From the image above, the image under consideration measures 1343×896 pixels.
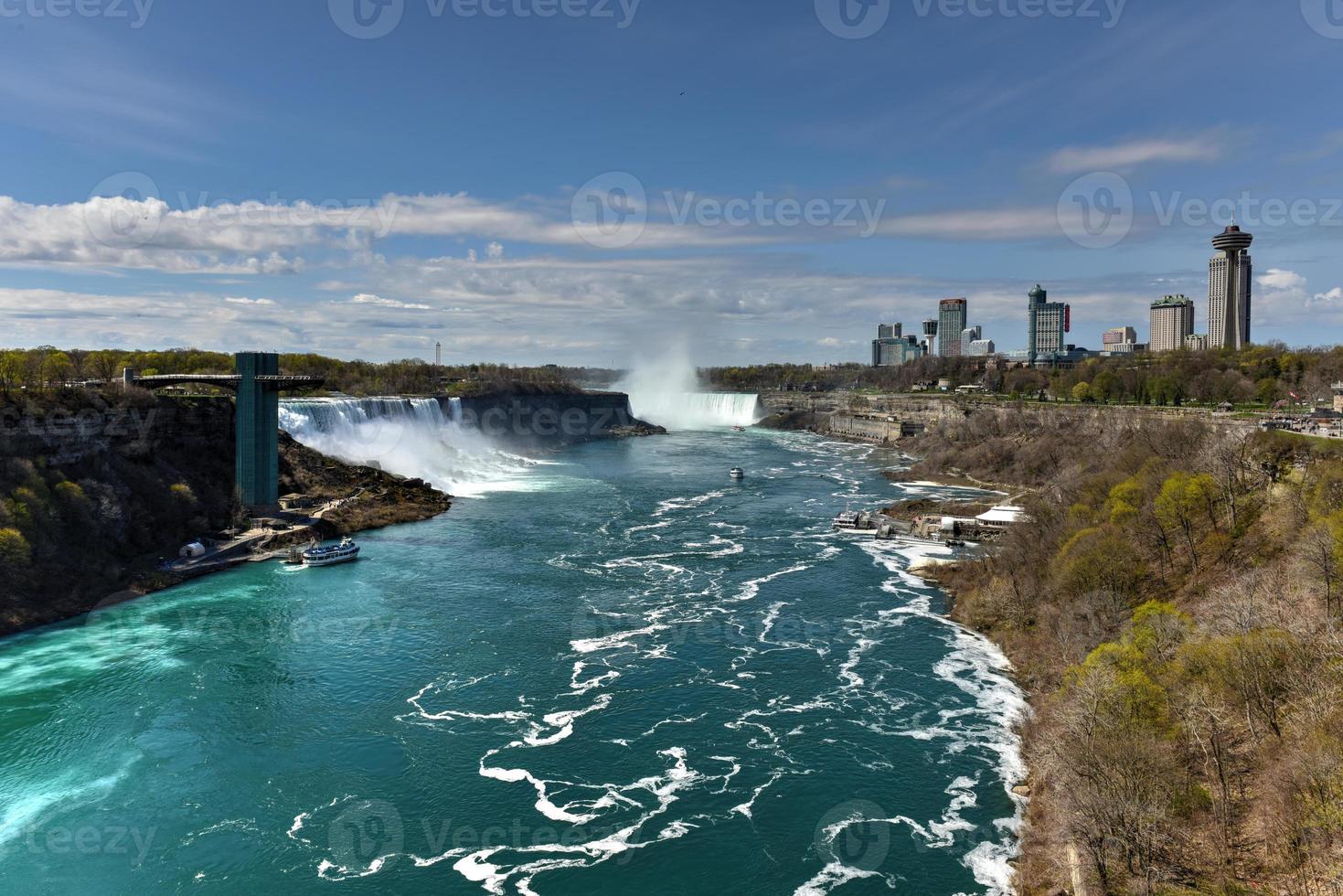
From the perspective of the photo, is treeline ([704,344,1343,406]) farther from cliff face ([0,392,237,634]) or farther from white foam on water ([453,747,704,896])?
cliff face ([0,392,237,634])

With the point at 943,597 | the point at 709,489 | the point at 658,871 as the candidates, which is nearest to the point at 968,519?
the point at 943,597

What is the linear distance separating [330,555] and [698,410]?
129 m

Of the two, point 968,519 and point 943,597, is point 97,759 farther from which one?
point 968,519

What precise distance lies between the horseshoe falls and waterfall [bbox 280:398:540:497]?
27.5 m

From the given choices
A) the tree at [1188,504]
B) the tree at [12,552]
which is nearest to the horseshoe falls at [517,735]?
the tree at [12,552]

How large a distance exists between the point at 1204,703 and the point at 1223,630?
3.46 meters

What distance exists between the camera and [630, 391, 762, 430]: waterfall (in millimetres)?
162750

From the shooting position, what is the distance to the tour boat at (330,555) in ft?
146

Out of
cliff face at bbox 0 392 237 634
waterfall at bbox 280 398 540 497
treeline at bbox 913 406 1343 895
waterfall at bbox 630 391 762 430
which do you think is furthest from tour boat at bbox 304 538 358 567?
waterfall at bbox 630 391 762 430

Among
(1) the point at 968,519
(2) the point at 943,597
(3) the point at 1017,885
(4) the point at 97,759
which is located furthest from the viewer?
(1) the point at 968,519

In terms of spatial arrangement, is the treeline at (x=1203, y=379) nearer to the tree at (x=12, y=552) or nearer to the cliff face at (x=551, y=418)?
the cliff face at (x=551, y=418)

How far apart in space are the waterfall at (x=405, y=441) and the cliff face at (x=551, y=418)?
6997 millimetres

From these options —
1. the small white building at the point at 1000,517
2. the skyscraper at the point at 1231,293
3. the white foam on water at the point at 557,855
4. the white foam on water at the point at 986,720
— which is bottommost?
the white foam on water at the point at 557,855

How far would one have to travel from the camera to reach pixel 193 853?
19.2 m
